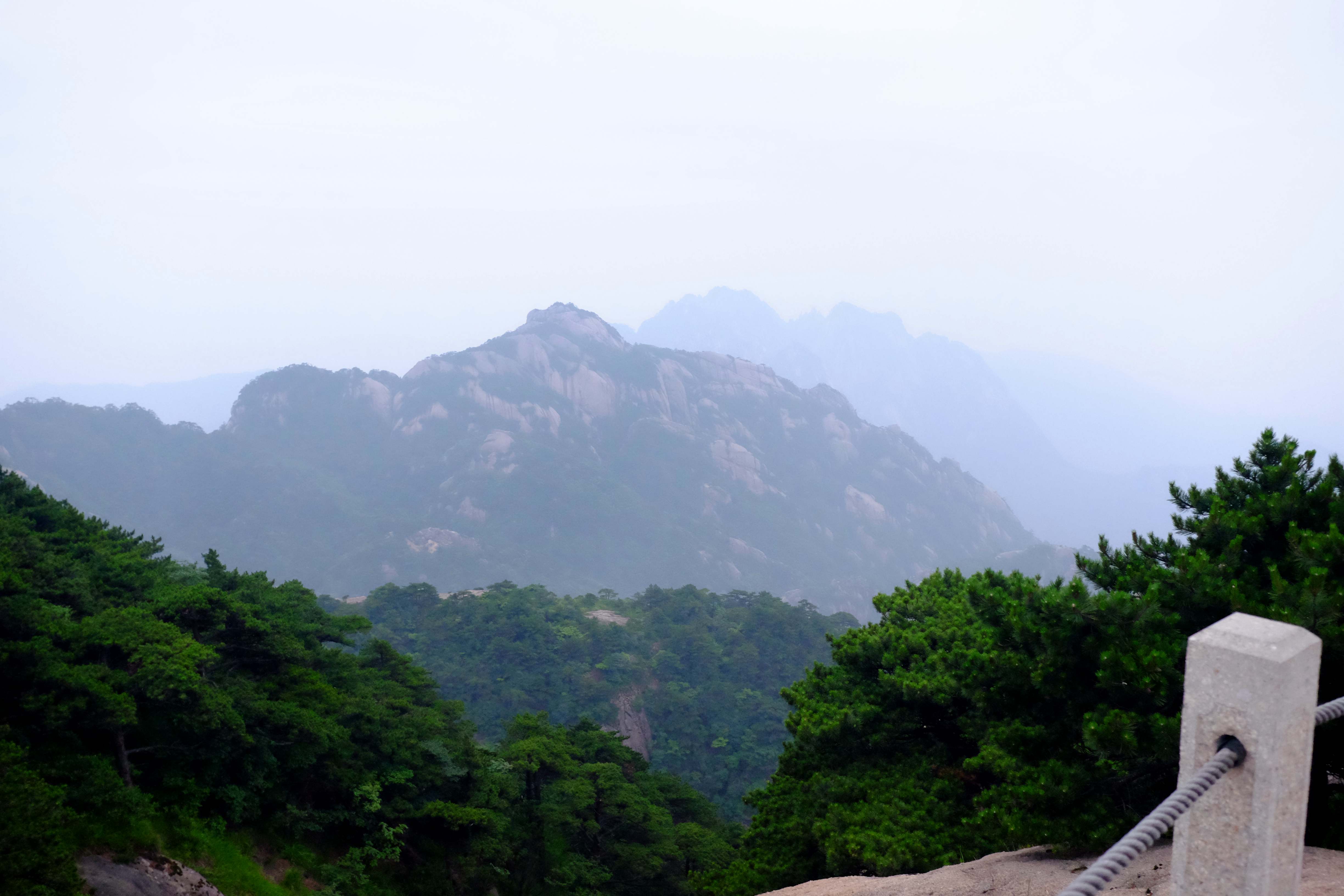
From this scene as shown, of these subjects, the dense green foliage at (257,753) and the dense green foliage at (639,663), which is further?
the dense green foliage at (639,663)

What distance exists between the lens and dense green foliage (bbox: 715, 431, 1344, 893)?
5805 millimetres

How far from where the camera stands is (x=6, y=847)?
6801 mm

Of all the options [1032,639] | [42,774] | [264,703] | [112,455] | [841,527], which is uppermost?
[841,527]

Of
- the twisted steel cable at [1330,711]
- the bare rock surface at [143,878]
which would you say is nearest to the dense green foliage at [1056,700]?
the twisted steel cable at [1330,711]

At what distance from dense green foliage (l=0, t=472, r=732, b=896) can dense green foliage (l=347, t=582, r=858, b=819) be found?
1779 cm

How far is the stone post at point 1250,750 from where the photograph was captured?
6.63 ft

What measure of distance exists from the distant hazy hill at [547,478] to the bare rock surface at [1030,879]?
76.9 metres

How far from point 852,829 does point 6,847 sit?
851 cm

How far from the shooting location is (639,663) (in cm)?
4381

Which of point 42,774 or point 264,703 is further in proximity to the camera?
point 264,703

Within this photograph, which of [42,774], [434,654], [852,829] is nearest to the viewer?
[852,829]

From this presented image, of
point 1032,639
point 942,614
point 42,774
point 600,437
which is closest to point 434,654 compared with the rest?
point 42,774

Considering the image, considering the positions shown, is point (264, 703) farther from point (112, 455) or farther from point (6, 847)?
point (112, 455)

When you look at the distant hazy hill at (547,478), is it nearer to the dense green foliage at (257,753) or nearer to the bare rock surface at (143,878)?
the dense green foliage at (257,753)
